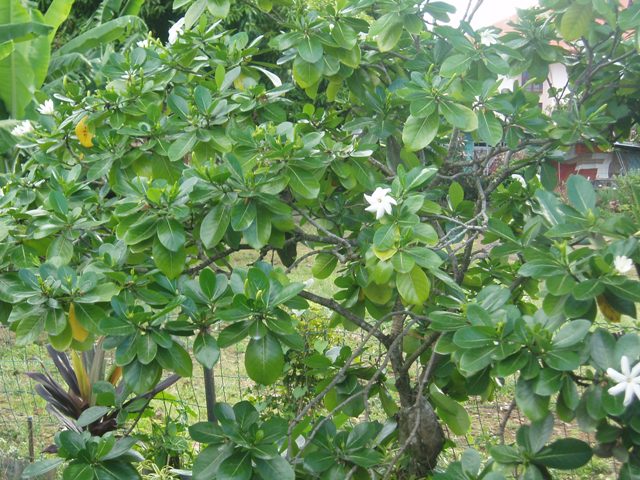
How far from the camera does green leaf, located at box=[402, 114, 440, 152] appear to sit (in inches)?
87.0

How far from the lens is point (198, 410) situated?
4645mm

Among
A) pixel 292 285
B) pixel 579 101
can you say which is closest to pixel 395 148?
pixel 579 101

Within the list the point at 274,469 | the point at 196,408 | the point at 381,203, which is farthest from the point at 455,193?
the point at 196,408

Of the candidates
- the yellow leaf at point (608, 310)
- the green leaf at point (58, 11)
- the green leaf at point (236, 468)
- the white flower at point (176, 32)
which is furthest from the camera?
the green leaf at point (58, 11)

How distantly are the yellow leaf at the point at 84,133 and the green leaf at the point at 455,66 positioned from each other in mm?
1175

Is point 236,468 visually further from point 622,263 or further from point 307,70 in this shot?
point 307,70

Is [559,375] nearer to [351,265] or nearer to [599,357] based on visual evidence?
[599,357]

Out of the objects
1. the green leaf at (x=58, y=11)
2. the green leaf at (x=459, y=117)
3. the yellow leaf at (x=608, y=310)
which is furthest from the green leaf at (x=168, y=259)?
the green leaf at (x=58, y=11)

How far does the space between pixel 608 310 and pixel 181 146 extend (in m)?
1.25

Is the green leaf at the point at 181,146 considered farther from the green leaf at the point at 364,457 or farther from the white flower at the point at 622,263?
the white flower at the point at 622,263

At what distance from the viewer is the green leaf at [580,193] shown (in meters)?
1.82

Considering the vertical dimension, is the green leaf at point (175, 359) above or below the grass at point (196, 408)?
above

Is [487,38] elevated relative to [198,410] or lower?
elevated

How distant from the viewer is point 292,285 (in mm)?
1849
